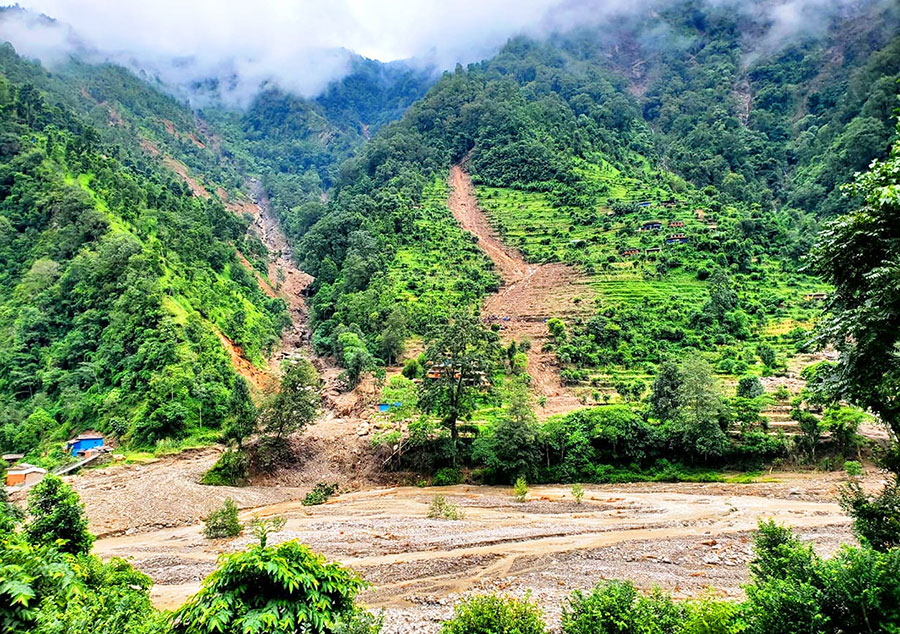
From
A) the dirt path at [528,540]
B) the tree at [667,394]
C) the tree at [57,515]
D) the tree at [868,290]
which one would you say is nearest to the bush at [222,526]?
the dirt path at [528,540]

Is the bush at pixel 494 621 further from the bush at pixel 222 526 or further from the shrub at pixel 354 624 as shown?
the bush at pixel 222 526

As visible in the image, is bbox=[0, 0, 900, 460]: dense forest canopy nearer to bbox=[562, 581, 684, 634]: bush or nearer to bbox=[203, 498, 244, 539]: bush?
bbox=[203, 498, 244, 539]: bush

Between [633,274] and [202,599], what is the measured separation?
59910 mm

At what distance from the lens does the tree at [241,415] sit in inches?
1241

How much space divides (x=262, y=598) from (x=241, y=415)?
1144 inches

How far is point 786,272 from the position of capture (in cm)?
6022

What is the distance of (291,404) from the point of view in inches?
1255

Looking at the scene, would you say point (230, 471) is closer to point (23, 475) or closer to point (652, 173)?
point (23, 475)

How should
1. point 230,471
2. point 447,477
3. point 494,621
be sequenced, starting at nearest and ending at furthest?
point 494,621, point 230,471, point 447,477

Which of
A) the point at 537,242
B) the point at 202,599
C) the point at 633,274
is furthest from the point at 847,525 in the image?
the point at 537,242

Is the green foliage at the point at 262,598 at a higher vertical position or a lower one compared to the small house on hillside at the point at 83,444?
higher

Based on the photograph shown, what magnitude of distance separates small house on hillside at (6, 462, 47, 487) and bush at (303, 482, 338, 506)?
16.1 m

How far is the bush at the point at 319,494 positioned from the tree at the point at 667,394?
22.9 meters

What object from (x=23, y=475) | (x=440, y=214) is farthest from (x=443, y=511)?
(x=440, y=214)
